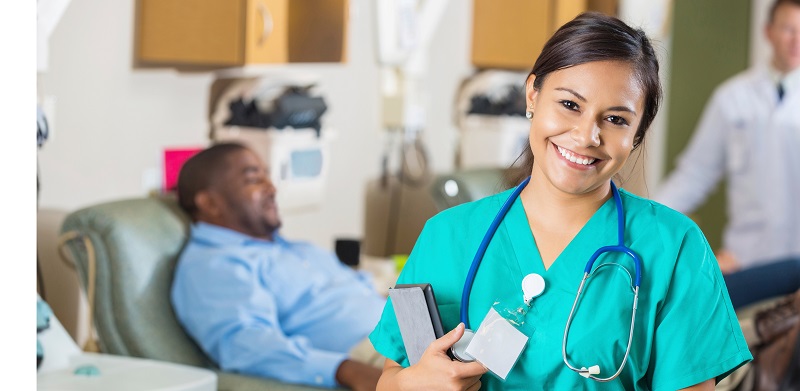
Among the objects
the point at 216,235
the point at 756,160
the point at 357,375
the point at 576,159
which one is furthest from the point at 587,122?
the point at 756,160

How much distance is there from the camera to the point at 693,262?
4.45ft

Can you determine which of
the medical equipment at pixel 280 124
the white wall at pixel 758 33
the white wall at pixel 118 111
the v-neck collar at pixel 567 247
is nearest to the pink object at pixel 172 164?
the white wall at pixel 118 111

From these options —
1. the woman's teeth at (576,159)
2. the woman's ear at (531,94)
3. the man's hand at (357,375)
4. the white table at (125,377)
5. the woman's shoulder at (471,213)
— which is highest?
the woman's ear at (531,94)

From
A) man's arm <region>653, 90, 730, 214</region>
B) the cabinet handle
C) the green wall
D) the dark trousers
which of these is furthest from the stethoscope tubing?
the green wall

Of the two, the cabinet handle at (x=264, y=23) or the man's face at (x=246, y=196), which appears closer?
the man's face at (x=246, y=196)

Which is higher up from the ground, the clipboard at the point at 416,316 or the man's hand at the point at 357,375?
the clipboard at the point at 416,316

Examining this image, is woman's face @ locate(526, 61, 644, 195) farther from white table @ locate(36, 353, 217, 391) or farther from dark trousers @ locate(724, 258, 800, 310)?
dark trousers @ locate(724, 258, 800, 310)

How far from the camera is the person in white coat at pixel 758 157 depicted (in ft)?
14.0

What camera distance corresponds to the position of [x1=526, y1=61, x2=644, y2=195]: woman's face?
4.41 ft

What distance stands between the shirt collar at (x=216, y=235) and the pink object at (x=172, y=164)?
0.36 m

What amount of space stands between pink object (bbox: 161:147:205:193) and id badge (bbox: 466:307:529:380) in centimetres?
178

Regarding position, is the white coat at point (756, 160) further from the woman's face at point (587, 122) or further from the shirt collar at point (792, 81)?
the woman's face at point (587, 122)
